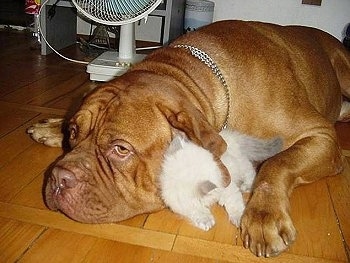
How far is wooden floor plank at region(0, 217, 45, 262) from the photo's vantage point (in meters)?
1.19

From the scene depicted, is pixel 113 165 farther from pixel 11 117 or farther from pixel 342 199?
pixel 11 117

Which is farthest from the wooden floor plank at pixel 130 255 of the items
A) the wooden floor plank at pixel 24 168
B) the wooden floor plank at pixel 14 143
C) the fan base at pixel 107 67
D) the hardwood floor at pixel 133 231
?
the fan base at pixel 107 67

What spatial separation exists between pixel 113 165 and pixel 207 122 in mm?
297

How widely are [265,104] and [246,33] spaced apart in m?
0.35

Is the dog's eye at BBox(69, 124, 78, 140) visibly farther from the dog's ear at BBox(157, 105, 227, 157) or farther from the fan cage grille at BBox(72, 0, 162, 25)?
the fan cage grille at BBox(72, 0, 162, 25)

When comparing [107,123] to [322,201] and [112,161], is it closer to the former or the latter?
[112,161]

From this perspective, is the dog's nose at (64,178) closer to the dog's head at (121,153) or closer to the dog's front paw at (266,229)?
the dog's head at (121,153)

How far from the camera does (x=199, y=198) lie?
1.30m

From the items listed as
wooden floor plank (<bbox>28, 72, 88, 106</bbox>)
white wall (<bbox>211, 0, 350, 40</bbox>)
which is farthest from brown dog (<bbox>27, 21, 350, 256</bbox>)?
white wall (<bbox>211, 0, 350, 40</bbox>)

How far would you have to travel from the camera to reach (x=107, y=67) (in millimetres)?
2855

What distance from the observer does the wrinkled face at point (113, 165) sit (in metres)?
1.21

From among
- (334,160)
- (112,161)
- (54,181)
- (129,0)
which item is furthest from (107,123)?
(129,0)

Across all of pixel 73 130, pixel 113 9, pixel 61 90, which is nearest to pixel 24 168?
pixel 73 130

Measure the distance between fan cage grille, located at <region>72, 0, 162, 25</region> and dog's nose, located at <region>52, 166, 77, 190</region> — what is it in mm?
1305
